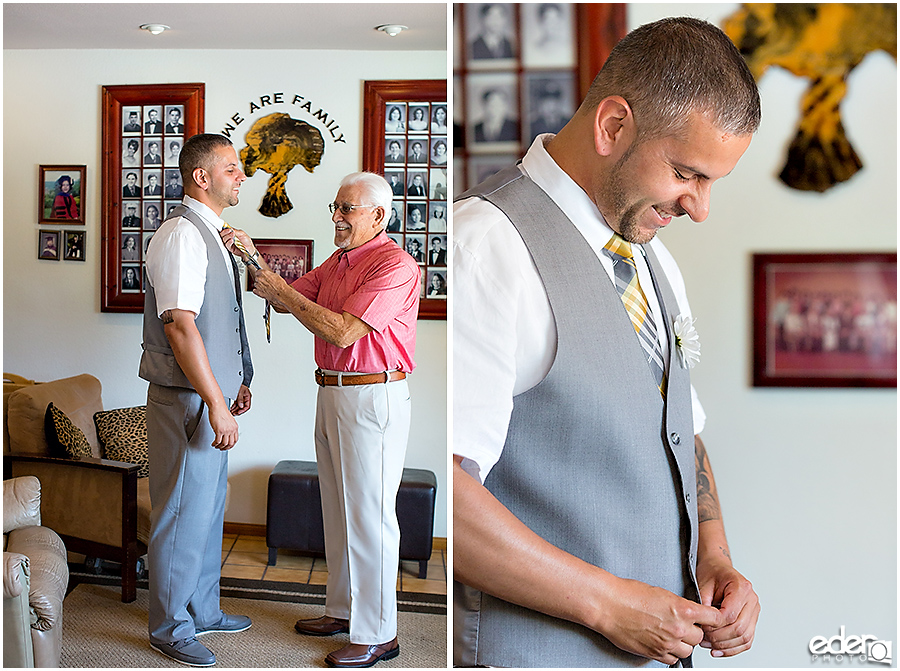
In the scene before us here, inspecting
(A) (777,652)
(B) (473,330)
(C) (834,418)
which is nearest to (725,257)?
(C) (834,418)

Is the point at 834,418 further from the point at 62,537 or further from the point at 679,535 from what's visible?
the point at 62,537

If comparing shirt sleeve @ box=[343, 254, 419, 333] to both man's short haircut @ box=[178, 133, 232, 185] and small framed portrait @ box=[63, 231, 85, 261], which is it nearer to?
man's short haircut @ box=[178, 133, 232, 185]

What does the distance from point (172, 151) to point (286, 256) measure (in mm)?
352

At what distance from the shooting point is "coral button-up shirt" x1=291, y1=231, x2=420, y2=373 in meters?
1.71

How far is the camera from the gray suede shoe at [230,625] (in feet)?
5.70

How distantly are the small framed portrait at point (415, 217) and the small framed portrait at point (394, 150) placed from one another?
0.34 feet

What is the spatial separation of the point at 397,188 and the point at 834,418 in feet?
3.65

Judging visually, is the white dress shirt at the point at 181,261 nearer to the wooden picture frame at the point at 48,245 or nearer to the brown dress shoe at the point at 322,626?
the wooden picture frame at the point at 48,245

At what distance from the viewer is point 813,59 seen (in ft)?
5.29

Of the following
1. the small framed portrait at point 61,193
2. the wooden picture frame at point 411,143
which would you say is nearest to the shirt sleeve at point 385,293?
the wooden picture frame at point 411,143

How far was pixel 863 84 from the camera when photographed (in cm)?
163

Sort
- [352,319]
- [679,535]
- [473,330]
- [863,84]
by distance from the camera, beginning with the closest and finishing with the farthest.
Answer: [473,330] < [679,535] < [863,84] < [352,319]

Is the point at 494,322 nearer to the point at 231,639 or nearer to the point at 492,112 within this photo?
the point at 492,112

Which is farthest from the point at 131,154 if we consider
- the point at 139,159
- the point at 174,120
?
the point at 174,120
